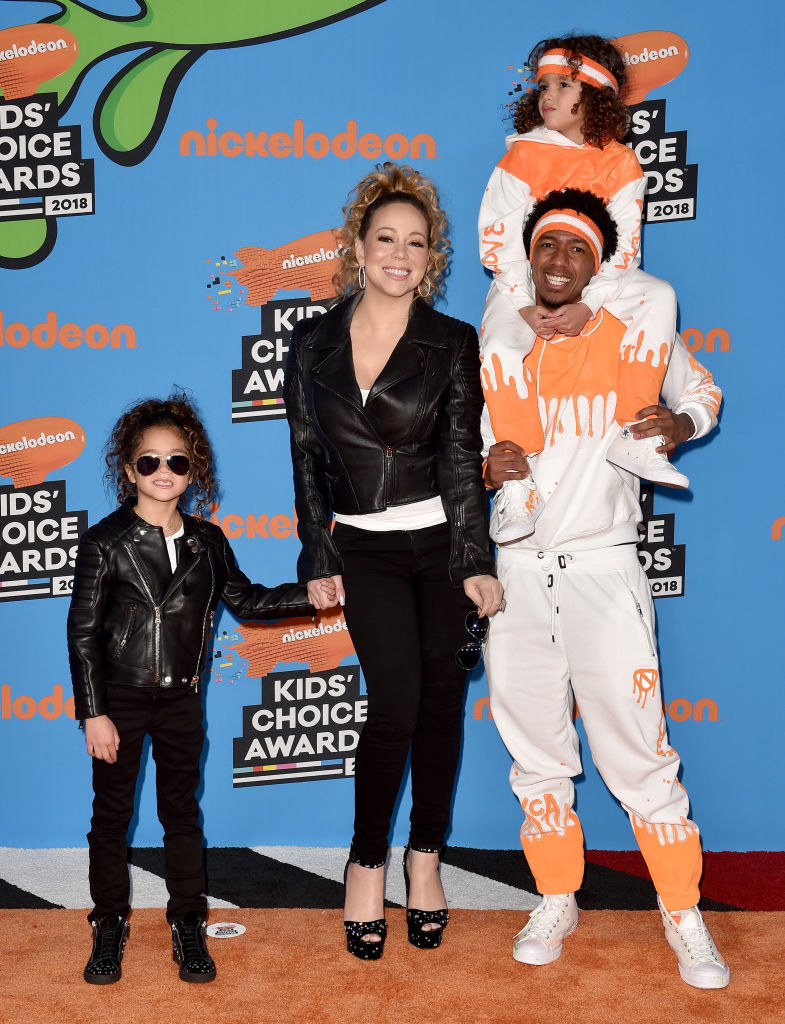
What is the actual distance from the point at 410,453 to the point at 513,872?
58.8 inches

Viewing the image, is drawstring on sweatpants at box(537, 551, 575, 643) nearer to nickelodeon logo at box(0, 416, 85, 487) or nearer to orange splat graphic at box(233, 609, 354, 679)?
orange splat graphic at box(233, 609, 354, 679)

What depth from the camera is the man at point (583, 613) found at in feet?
8.44

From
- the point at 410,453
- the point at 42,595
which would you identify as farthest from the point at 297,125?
the point at 42,595

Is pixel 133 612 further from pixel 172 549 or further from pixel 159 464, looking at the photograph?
pixel 159 464


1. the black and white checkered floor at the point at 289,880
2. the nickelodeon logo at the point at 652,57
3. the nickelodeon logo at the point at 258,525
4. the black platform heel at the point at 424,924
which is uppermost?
the nickelodeon logo at the point at 652,57

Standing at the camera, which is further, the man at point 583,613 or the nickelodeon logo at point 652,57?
the nickelodeon logo at point 652,57

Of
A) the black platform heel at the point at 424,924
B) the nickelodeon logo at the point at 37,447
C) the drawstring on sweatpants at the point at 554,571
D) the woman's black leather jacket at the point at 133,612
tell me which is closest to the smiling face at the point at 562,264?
the drawstring on sweatpants at the point at 554,571

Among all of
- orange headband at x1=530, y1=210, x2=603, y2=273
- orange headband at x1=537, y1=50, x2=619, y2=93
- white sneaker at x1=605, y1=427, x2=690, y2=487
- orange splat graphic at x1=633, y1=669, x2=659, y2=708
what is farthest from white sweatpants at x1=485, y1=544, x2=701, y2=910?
orange headband at x1=537, y1=50, x2=619, y2=93

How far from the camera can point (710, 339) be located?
325 cm

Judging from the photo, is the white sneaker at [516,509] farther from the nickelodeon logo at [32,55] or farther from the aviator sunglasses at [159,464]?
the nickelodeon logo at [32,55]

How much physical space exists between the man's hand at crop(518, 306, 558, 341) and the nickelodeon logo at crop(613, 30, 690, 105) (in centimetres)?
101

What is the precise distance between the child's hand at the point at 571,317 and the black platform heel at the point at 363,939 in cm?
145

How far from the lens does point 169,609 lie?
261 centimetres

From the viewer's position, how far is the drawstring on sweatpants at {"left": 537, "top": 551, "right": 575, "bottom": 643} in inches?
103
